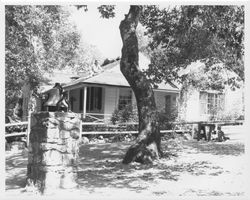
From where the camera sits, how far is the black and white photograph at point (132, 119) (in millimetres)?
7441

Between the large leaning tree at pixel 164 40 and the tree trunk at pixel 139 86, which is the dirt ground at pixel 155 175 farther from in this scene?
the large leaning tree at pixel 164 40

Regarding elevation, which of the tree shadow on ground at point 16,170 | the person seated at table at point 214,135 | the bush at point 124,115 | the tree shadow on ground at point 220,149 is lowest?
the tree shadow on ground at point 16,170

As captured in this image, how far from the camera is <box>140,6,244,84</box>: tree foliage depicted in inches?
396

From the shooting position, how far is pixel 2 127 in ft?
23.3

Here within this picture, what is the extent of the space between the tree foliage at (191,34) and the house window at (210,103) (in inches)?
341

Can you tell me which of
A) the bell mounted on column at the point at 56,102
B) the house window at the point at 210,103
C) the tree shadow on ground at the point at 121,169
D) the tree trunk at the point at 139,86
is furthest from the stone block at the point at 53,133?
the house window at the point at 210,103

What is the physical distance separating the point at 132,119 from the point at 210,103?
22.7 feet

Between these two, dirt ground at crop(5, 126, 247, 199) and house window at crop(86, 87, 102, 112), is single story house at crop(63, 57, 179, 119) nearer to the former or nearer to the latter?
house window at crop(86, 87, 102, 112)

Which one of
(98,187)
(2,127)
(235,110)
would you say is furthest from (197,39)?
(235,110)

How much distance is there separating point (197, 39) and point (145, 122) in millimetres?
3604

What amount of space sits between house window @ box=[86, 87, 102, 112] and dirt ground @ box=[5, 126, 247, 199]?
762 centimetres

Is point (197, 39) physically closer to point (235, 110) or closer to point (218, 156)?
point (218, 156)

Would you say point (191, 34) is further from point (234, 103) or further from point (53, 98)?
point (234, 103)

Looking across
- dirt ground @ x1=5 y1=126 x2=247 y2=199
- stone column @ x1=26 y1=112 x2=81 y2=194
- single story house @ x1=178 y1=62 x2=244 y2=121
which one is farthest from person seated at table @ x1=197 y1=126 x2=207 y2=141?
stone column @ x1=26 y1=112 x2=81 y2=194
